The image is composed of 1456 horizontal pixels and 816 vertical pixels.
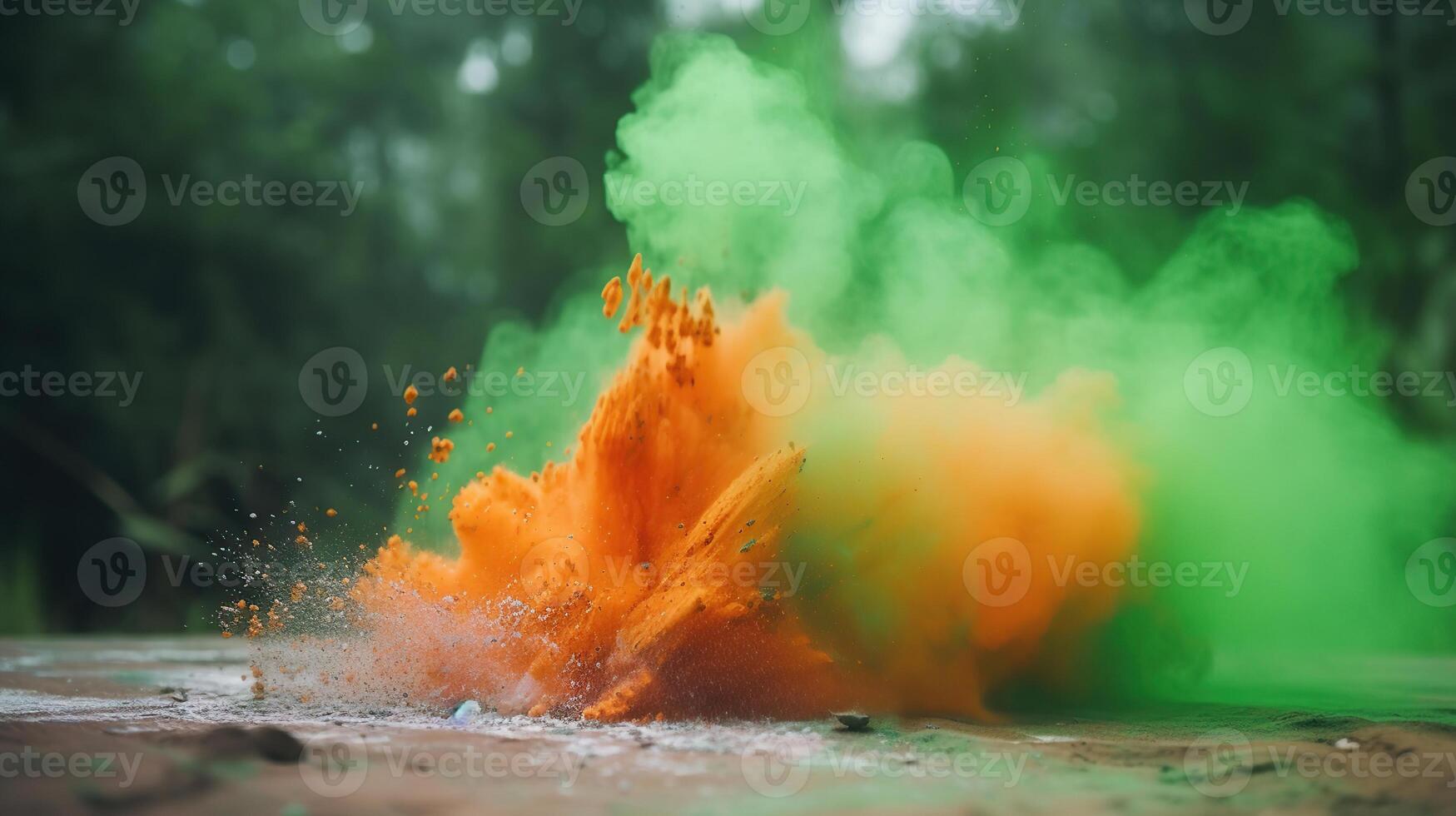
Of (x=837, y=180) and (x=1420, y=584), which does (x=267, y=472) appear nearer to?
(x=837, y=180)

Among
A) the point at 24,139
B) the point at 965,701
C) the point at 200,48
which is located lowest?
the point at 965,701

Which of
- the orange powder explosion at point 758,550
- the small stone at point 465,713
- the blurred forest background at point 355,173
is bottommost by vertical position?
the small stone at point 465,713

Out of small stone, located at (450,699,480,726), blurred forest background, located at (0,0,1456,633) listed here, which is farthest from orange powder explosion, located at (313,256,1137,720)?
blurred forest background, located at (0,0,1456,633)

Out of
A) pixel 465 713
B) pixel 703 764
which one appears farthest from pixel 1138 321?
pixel 465 713

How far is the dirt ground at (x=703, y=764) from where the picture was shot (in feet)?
17.0

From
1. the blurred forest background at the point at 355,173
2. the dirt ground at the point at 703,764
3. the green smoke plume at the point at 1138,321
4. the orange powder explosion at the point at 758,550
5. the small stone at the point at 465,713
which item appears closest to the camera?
the dirt ground at the point at 703,764

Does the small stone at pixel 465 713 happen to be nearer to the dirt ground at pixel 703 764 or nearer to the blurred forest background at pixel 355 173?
the dirt ground at pixel 703 764

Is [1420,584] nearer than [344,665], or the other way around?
[344,665]

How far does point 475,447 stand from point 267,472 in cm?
753

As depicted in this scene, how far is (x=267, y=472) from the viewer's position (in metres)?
23.0

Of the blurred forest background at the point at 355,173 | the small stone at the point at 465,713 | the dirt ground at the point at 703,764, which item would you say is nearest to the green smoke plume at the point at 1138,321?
the dirt ground at the point at 703,764

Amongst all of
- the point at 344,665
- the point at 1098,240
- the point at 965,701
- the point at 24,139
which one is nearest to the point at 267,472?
the point at 24,139

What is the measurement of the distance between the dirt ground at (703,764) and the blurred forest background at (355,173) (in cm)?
1100

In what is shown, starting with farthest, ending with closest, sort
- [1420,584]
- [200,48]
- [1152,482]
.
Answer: [200,48], [1420,584], [1152,482]
